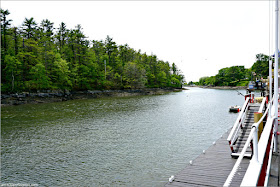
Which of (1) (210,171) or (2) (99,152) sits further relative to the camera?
(2) (99,152)

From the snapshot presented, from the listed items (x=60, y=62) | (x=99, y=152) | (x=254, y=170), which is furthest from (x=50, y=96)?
Result: (x=254, y=170)

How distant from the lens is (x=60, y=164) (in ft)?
36.7

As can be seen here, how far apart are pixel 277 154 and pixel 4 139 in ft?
57.8

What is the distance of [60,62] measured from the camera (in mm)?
52062

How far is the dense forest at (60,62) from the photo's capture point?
45281 millimetres

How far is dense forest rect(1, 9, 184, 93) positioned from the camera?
149 feet

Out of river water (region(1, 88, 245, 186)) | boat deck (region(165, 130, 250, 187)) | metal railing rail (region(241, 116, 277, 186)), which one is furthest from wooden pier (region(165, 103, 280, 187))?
metal railing rail (region(241, 116, 277, 186))

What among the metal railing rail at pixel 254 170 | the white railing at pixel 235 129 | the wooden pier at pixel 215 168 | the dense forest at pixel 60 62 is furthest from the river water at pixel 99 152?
the dense forest at pixel 60 62

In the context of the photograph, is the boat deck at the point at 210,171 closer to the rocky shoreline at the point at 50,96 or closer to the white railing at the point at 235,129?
the white railing at the point at 235,129

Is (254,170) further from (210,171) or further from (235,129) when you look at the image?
(235,129)

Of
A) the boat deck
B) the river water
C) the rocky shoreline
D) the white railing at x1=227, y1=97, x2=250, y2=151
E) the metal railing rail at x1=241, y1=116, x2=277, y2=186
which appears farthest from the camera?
the rocky shoreline

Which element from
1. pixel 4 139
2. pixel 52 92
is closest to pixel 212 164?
pixel 4 139

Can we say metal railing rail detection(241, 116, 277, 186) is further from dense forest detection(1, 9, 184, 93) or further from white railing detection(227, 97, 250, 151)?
dense forest detection(1, 9, 184, 93)

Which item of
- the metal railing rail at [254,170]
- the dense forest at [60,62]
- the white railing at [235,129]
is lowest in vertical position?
the white railing at [235,129]
